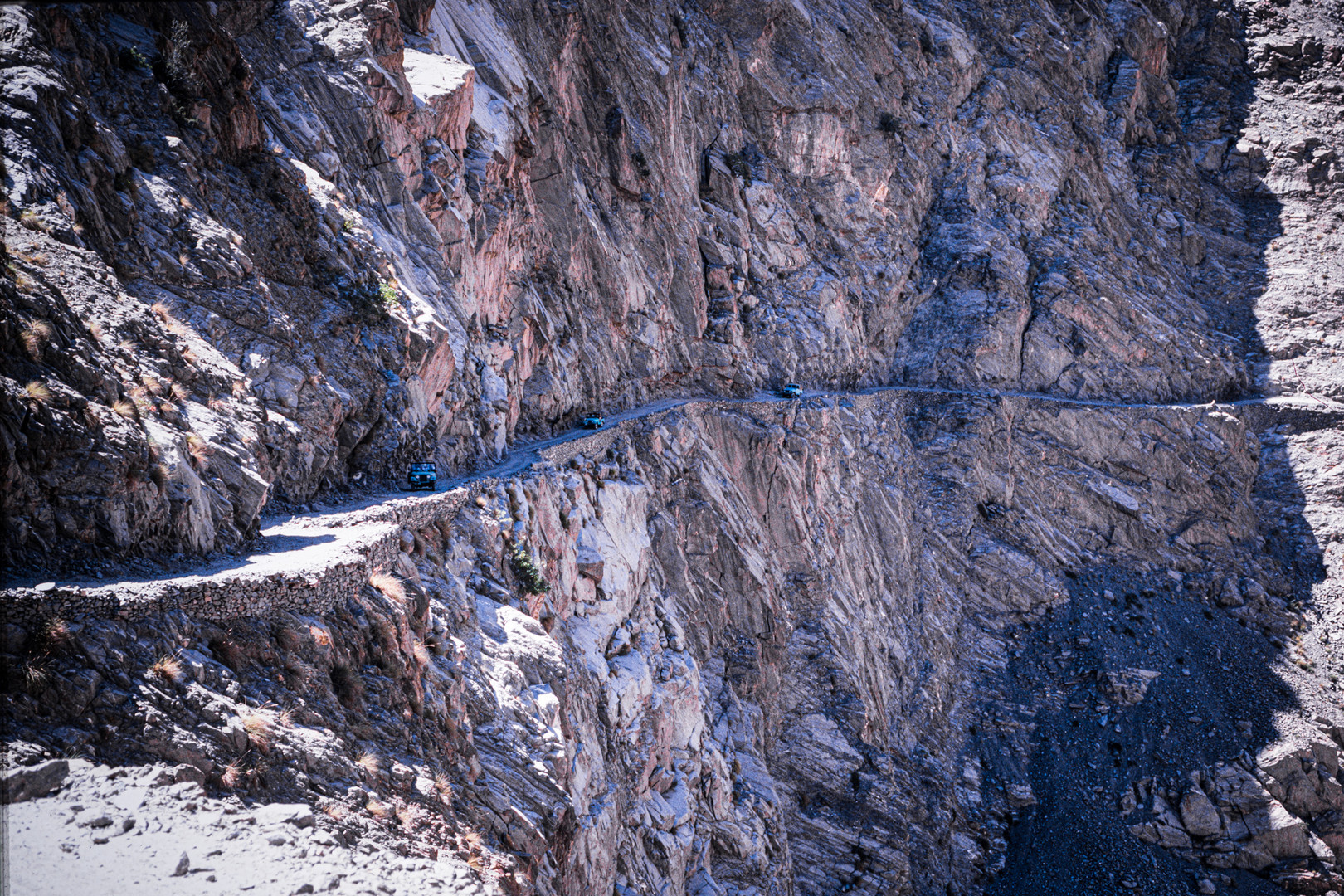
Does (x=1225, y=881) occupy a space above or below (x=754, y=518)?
below

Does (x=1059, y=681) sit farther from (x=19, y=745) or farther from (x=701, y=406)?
(x=19, y=745)

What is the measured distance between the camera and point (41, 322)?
1084cm

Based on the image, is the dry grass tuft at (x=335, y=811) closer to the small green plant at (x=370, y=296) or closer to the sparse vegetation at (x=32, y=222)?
the sparse vegetation at (x=32, y=222)

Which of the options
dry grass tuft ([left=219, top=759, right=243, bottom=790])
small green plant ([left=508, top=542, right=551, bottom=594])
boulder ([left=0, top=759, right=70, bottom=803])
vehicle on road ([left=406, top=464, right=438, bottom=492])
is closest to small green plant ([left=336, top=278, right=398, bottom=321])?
vehicle on road ([left=406, top=464, right=438, bottom=492])

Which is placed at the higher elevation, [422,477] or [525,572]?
[422,477]

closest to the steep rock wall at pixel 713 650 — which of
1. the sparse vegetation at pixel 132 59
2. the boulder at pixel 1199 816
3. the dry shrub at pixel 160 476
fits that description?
the dry shrub at pixel 160 476

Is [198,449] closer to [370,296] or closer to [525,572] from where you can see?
[370,296]

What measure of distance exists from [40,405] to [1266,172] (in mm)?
70774

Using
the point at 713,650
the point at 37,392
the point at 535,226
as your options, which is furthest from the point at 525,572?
the point at 535,226

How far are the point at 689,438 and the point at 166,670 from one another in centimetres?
2342

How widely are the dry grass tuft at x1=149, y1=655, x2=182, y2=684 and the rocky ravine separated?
0.25 feet

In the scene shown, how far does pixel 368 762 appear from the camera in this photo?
36.2 ft

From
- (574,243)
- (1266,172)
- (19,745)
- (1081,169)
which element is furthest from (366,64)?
(1266,172)

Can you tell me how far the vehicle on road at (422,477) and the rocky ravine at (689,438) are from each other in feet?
2.27
